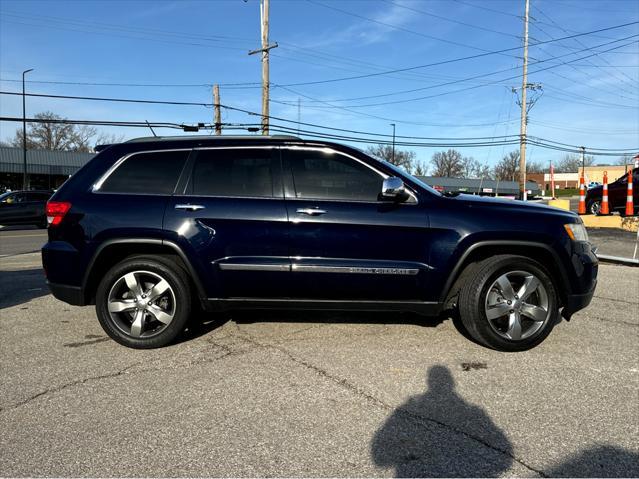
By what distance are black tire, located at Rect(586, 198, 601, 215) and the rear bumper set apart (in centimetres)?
1797

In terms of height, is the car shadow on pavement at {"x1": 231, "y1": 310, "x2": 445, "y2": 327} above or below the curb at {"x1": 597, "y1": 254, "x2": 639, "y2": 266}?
below

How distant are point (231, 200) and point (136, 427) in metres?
1.99

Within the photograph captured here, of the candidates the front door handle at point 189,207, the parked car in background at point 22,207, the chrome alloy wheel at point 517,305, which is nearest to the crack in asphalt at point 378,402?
the front door handle at point 189,207

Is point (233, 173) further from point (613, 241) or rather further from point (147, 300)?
point (613, 241)

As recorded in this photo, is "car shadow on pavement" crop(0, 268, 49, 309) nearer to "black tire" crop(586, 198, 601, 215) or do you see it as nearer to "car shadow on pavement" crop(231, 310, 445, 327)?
"car shadow on pavement" crop(231, 310, 445, 327)

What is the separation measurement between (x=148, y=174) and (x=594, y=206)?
17749mm

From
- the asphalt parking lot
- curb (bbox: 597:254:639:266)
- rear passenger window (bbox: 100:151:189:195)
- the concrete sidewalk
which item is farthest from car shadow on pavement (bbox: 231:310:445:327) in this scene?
the concrete sidewalk

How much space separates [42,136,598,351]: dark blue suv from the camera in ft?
13.3

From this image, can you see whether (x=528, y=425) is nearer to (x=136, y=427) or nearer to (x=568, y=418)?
(x=568, y=418)

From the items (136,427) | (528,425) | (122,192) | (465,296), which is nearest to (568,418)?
(528,425)

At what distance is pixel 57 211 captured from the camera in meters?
4.21

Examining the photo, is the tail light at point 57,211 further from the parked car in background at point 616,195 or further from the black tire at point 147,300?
the parked car in background at point 616,195

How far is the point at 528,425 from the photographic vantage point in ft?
9.49

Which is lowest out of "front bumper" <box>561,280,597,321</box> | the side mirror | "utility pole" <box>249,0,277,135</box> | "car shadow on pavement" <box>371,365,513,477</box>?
"car shadow on pavement" <box>371,365,513,477</box>
